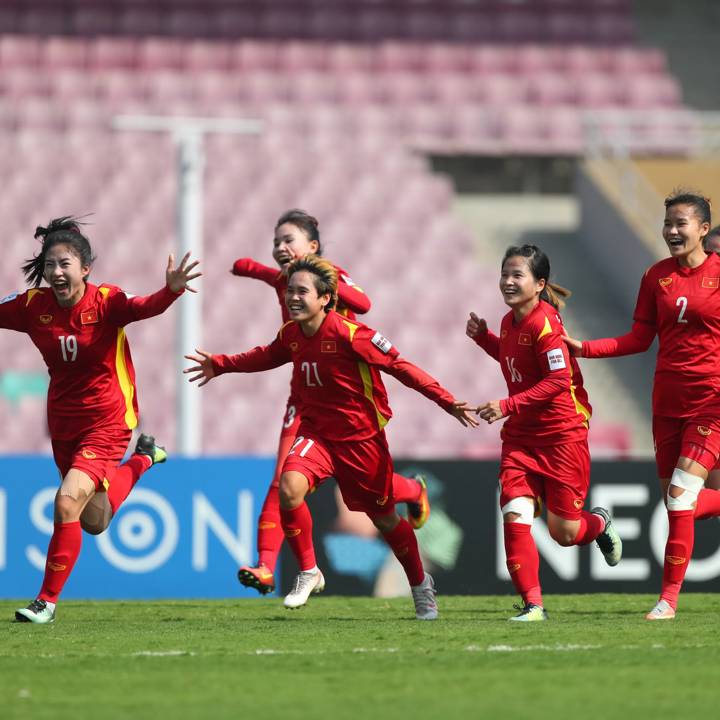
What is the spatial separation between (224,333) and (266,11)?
735 centimetres

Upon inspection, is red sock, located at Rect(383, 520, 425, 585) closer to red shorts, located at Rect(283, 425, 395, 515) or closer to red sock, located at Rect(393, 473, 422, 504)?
red shorts, located at Rect(283, 425, 395, 515)

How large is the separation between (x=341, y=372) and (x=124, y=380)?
4.01 ft

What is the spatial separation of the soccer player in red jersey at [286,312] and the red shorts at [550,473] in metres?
0.92

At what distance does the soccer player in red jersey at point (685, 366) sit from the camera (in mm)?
7727

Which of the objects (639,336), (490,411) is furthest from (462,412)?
(639,336)

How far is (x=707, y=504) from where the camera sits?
824 centimetres

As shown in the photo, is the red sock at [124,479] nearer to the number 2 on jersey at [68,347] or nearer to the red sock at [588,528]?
the number 2 on jersey at [68,347]

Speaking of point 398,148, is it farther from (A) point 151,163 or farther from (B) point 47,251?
(B) point 47,251

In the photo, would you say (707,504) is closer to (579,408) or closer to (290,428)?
(579,408)

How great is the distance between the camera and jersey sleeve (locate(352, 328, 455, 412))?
7.57 meters

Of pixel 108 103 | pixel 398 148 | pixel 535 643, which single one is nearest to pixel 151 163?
pixel 108 103

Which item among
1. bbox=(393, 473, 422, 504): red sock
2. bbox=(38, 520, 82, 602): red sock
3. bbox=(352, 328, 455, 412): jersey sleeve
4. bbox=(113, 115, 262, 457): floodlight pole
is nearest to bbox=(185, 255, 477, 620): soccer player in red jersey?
bbox=(352, 328, 455, 412): jersey sleeve

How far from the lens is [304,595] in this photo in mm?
8148

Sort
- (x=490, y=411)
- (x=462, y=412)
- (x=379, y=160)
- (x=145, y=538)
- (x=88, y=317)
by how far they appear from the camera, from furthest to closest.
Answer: (x=379, y=160)
(x=145, y=538)
(x=88, y=317)
(x=462, y=412)
(x=490, y=411)
